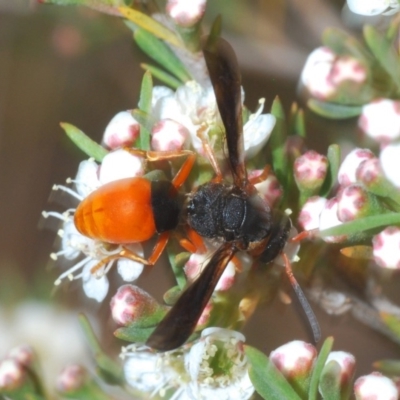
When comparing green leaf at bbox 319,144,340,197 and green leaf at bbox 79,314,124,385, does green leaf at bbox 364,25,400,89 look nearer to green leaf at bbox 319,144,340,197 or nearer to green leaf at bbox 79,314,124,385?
green leaf at bbox 319,144,340,197

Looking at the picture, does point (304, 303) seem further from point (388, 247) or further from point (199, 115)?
point (199, 115)

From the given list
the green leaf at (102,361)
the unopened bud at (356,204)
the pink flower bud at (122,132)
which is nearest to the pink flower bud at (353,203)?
the unopened bud at (356,204)

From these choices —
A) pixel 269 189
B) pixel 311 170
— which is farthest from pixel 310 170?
pixel 269 189

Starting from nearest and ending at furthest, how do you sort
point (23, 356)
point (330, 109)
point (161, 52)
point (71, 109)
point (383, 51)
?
point (383, 51) → point (330, 109) → point (161, 52) → point (23, 356) → point (71, 109)

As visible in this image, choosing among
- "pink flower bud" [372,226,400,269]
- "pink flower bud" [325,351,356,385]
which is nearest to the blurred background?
"pink flower bud" [325,351,356,385]

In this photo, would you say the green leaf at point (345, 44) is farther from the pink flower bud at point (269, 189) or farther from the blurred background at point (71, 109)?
the pink flower bud at point (269, 189)

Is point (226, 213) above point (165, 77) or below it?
below

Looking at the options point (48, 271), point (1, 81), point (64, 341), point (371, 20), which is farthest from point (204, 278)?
point (1, 81)

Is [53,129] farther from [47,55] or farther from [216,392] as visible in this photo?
[216,392]
